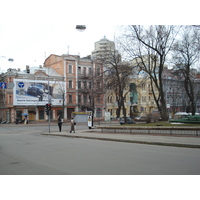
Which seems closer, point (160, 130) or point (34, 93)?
point (160, 130)

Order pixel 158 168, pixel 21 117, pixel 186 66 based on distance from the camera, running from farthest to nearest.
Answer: pixel 21 117, pixel 186 66, pixel 158 168

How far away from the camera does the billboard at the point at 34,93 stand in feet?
172

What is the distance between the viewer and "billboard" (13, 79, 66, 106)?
52.3 metres

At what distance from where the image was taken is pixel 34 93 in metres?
54.7

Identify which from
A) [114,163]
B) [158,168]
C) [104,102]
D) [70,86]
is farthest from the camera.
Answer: [104,102]

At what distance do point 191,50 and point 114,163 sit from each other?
24564 millimetres

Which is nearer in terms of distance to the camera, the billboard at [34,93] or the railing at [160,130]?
the railing at [160,130]

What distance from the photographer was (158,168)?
8.00 metres

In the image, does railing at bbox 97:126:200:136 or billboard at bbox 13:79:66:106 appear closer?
railing at bbox 97:126:200:136

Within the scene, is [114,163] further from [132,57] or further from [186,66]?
[186,66]

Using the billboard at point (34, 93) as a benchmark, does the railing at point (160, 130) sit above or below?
below

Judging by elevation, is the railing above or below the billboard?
below

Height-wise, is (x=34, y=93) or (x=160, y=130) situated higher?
(x=34, y=93)

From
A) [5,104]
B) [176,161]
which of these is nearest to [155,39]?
[176,161]
